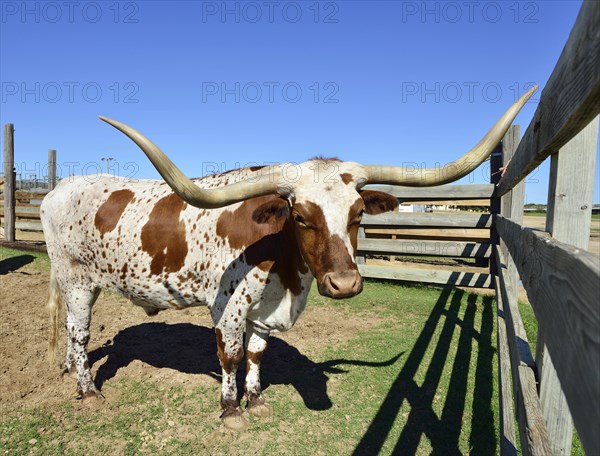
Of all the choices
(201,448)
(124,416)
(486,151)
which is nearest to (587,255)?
(486,151)

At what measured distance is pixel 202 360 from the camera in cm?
476

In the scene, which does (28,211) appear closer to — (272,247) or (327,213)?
(272,247)

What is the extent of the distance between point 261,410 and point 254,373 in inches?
13.1

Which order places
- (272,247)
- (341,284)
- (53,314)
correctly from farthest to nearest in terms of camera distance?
(53,314), (272,247), (341,284)

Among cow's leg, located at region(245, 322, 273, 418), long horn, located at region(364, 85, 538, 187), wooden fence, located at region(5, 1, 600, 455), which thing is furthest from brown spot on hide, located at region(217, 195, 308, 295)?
wooden fence, located at region(5, 1, 600, 455)

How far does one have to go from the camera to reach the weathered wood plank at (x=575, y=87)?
0.89m

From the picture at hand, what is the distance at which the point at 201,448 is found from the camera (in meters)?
3.19

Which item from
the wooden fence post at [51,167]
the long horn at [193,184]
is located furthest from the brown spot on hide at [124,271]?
the wooden fence post at [51,167]

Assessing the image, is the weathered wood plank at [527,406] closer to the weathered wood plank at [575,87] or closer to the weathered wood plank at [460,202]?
the weathered wood plank at [575,87]

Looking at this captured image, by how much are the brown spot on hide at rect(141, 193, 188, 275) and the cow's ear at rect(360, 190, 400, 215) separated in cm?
164

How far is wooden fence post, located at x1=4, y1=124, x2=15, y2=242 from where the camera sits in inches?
435

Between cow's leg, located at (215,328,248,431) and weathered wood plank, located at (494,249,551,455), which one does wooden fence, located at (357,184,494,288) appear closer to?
cow's leg, located at (215,328,248,431)

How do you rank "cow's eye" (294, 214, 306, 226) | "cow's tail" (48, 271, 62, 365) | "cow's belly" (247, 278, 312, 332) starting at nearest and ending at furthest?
"cow's eye" (294, 214, 306, 226) → "cow's belly" (247, 278, 312, 332) → "cow's tail" (48, 271, 62, 365)

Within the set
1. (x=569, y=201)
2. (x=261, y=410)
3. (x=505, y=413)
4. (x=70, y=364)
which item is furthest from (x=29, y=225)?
(x=569, y=201)
